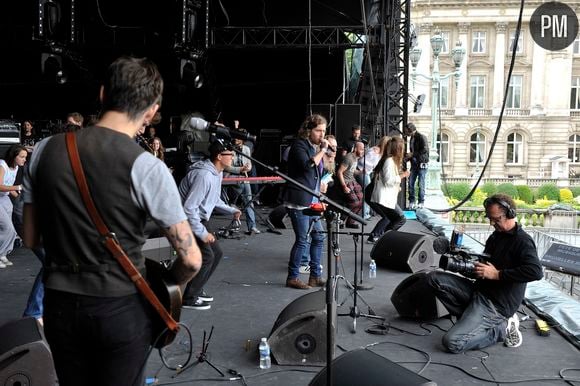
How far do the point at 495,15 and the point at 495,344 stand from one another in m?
48.0

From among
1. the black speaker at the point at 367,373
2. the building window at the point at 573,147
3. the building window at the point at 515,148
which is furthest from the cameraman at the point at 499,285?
the building window at the point at 573,147

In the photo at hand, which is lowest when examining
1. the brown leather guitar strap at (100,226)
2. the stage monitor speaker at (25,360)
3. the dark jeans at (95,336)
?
the stage monitor speaker at (25,360)

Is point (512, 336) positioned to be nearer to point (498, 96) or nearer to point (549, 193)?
point (549, 193)

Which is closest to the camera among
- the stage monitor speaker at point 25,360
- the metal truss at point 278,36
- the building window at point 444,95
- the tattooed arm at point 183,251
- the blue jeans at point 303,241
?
the tattooed arm at point 183,251

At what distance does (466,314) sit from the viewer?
475 cm

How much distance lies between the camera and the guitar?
2.16 meters

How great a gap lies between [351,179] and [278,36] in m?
5.01

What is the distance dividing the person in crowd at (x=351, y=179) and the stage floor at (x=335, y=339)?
8.12ft

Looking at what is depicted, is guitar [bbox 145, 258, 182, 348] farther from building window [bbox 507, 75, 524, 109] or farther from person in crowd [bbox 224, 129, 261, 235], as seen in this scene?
building window [bbox 507, 75, 524, 109]

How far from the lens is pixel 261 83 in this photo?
52.7ft

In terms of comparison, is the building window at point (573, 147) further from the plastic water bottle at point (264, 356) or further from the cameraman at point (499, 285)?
the plastic water bottle at point (264, 356)

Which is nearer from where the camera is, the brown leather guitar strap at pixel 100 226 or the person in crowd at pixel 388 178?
the brown leather guitar strap at pixel 100 226

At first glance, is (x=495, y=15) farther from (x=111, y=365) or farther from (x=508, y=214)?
(x=111, y=365)

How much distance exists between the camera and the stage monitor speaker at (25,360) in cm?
318
